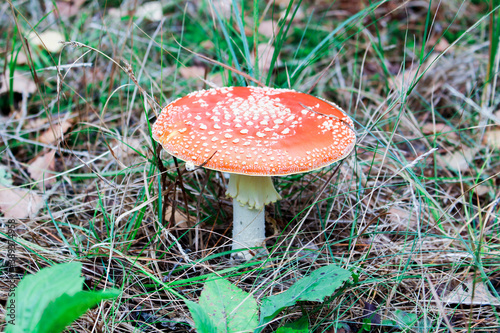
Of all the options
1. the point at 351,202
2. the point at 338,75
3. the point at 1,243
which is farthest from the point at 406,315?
the point at 338,75

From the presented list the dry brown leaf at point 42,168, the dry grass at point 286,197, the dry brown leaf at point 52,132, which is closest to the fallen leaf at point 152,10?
the dry grass at point 286,197

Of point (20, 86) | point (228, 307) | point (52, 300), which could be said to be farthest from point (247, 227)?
point (20, 86)

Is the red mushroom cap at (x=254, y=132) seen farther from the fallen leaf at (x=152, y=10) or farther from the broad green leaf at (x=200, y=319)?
the fallen leaf at (x=152, y=10)

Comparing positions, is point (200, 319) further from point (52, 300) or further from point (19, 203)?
point (19, 203)

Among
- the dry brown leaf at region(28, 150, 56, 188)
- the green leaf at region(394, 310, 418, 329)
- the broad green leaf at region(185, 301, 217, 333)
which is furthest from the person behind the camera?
the dry brown leaf at region(28, 150, 56, 188)

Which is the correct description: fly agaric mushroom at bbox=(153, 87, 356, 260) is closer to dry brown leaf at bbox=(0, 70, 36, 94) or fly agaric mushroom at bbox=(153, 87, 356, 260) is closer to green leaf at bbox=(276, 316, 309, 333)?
green leaf at bbox=(276, 316, 309, 333)

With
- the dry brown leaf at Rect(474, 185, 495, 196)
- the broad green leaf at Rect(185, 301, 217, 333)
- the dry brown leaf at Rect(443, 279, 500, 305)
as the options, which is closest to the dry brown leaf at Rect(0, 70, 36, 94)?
the broad green leaf at Rect(185, 301, 217, 333)
